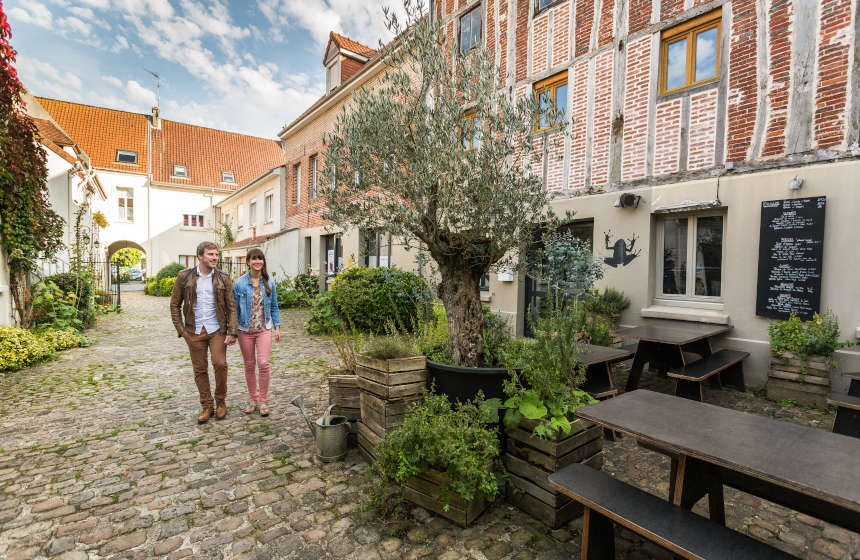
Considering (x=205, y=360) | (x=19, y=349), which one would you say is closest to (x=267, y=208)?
(x=19, y=349)

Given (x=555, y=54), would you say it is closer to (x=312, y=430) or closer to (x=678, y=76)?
(x=678, y=76)

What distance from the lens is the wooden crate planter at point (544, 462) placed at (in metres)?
2.57

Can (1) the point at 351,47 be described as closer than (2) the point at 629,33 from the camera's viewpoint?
No

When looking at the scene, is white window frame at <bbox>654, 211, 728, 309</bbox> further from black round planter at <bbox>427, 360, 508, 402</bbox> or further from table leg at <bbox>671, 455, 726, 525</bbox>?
black round planter at <bbox>427, 360, 508, 402</bbox>

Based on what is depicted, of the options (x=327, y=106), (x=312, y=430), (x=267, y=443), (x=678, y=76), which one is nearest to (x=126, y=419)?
(x=267, y=443)

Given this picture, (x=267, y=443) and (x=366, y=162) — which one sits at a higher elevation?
(x=366, y=162)

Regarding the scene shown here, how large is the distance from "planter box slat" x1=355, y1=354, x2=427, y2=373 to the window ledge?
185 inches

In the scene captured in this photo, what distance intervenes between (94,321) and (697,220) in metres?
13.6

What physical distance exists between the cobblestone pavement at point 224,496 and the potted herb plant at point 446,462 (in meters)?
0.14

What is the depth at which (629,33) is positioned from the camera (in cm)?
682

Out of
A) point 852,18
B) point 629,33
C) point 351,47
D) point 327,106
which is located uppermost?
point 351,47

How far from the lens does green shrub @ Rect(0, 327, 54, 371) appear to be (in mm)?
6254

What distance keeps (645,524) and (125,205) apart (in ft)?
110

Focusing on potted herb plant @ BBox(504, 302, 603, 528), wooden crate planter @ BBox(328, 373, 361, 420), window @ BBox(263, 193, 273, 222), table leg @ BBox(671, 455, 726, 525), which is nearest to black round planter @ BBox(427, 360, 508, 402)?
potted herb plant @ BBox(504, 302, 603, 528)
